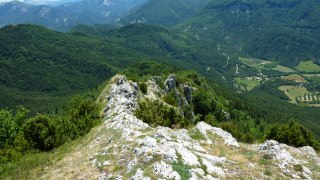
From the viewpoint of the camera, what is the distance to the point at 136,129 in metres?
66.1

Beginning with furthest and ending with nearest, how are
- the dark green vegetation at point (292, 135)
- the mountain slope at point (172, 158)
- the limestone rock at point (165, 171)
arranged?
1. the dark green vegetation at point (292, 135)
2. the mountain slope at point (172, 158)
3. the limestone rock at point (165, 171)

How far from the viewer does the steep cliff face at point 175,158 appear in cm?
4588

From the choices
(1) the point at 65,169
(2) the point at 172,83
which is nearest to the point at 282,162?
(1) the point at 65,169

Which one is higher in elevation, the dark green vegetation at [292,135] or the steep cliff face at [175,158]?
the steep cliff face at [175,158]

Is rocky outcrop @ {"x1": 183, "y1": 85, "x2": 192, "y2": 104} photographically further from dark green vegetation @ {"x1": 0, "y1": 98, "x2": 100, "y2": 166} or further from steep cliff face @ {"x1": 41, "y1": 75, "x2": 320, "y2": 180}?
steep cliff face @ {"x1": 41, "y1": 75, "x2": 320, "y2": 180}

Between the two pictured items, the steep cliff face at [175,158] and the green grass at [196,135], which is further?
the green grass at [196,135]

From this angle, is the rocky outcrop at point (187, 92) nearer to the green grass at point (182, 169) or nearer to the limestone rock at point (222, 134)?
the limestone rock at point (222, 134)

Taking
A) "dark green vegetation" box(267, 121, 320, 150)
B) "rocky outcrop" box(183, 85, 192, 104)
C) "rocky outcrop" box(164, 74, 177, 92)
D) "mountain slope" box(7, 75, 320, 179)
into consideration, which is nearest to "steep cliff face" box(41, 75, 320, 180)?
"mountain slope" box(7, 75, 320, 179)

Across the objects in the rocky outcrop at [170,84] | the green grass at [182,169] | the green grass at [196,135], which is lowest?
the rocky outcrop at [170,84]

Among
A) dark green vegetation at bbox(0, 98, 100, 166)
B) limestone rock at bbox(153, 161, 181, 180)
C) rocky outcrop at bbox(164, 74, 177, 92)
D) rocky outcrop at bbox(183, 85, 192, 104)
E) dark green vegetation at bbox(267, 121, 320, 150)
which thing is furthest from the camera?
rocky outcrop at bbox(183, 85, 192, 104)

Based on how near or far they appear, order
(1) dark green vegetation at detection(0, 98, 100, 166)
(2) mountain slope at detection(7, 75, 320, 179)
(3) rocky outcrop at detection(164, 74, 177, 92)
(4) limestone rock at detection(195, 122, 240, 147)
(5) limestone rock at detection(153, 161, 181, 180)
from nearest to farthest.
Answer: (5) limestone rock at detection(153, 161, 181, 180) → (2) mountain slope at detection(7, 75, 320, 179) → (4) limestone rock at detection(195, 122, 240, 147) → (1) dark green vegetation at detection(0, 98, 100, 166) → (3) rocky outcrop at detection(164, 74, 177, 92)

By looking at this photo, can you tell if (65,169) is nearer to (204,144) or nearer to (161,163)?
(161,163)

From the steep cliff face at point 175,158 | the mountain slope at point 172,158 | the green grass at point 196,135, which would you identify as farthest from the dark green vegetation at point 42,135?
the green grass at point 196,135

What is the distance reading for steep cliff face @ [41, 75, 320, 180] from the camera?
151ft
